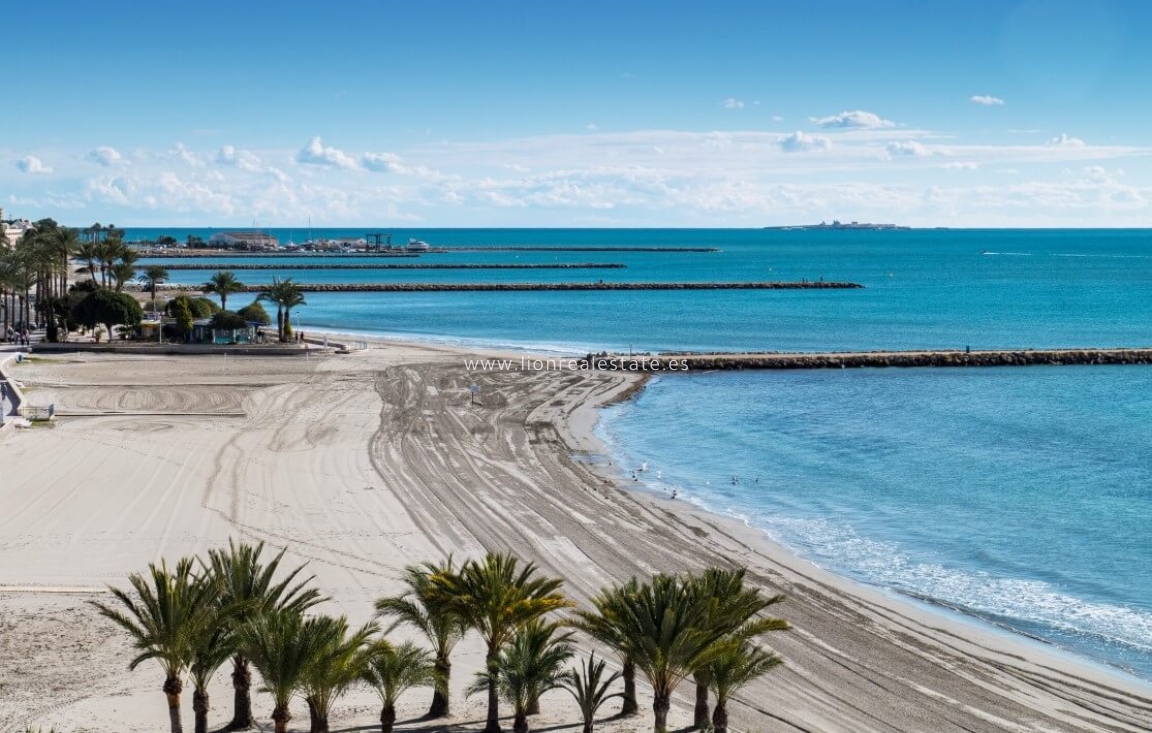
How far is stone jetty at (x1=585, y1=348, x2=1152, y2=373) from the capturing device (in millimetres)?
65750

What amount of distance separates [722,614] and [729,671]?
803 mm

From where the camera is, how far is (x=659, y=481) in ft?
119

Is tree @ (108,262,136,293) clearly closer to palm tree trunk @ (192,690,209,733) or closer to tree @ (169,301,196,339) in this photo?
tree @ (169,301,196,339)

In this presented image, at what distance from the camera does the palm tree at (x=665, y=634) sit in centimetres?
1585

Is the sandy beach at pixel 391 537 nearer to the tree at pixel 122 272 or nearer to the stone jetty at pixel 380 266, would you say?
the tree at pixel 122 272

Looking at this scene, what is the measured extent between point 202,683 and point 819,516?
20262 millimetres

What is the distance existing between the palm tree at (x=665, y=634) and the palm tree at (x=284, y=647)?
162 inches

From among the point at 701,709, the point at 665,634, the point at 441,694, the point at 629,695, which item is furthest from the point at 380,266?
the point at 665,634

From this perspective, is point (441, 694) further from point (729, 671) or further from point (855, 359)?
point (855, 359)

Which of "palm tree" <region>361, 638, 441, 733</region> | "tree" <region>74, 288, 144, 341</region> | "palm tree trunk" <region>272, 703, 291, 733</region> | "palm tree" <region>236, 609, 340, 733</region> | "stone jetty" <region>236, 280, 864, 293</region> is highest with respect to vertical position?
"tree" <region>74, 288, 144, 341</region>

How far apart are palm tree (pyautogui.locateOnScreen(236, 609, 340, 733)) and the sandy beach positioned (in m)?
2.35

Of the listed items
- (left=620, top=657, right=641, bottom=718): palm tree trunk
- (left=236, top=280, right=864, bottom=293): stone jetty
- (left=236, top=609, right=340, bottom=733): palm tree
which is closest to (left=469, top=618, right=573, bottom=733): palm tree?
(left=620, top=657, right=641, bottom=718): palm tree trunk

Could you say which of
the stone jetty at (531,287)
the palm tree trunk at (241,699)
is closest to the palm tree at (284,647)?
the palm tree trunk at (241,699)

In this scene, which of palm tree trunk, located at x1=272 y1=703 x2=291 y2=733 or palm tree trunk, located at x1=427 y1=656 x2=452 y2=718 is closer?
palm tree trunk, located at x1=272 y1=703 x2=291 y2=733
